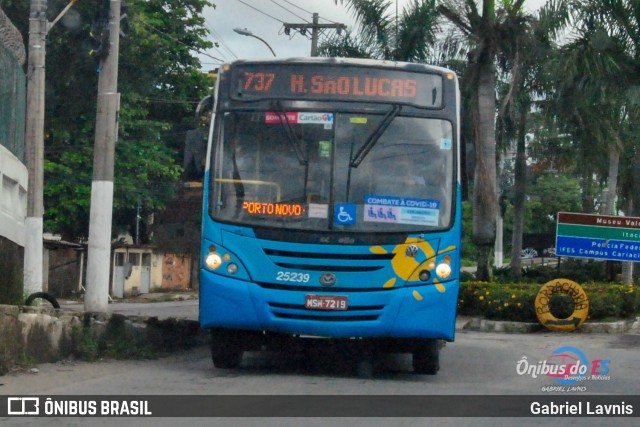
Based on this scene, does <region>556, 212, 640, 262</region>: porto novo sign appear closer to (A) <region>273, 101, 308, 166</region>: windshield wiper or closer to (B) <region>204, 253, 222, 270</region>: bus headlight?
(A) <region>273, 101, 308, 166</region>: windshield wiper

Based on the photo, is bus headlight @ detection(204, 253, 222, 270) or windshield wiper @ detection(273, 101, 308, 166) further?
windshield wiper @ detection(273, 101, 308, 166)

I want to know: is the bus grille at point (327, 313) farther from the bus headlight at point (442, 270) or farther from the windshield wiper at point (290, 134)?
the windshield wiper at point (290, 134)

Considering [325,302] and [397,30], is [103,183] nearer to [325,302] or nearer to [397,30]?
[325,302]

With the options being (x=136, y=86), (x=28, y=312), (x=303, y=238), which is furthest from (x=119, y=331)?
(x=136, y=86)

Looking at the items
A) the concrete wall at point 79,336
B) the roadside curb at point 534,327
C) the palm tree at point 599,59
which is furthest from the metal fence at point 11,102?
the palm tree at point 599,59

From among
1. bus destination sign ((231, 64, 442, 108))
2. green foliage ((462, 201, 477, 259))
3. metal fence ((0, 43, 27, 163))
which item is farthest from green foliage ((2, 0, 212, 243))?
green foliage ((462, 201, 477, 259))

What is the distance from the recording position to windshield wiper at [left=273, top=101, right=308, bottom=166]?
10508 mm

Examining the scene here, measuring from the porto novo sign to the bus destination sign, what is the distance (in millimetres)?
12575

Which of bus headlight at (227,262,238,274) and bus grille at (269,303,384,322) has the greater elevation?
bus headlight at (227,262,238,274)

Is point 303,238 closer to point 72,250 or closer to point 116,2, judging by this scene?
point 116,2

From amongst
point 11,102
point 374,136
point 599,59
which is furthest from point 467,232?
point 374,136

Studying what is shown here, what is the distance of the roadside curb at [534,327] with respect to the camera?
1958cm

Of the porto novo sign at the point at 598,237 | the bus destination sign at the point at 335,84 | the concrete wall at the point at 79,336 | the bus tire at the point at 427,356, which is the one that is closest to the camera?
the concrete wall at the point at 79,336

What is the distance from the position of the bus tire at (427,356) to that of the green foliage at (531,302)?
29.1ft
